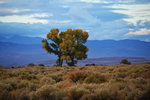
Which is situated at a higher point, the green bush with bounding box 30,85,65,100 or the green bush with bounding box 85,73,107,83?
the green bush with bounding box 85,73,107,83

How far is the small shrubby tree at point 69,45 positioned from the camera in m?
59.1

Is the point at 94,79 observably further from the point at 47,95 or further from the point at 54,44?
the point at 54,44

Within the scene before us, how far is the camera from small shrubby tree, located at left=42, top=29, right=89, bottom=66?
5913cm

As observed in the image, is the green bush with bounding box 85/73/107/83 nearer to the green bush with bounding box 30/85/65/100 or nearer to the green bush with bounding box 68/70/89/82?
the green bush with bounding box 68/70/89/82

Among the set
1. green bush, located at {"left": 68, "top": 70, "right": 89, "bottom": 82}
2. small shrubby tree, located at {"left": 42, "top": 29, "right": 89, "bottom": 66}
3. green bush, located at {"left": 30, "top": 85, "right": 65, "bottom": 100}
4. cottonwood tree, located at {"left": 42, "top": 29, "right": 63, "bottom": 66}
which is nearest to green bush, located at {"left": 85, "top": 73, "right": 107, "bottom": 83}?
green bush, located at {"left": 68, "top": 70, "right": 89, "bottom": 82}

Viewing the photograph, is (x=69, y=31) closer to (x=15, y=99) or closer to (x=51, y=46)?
(x=51, y=46)

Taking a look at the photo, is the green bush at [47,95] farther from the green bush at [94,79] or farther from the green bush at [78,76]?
the green bush at [78,76]

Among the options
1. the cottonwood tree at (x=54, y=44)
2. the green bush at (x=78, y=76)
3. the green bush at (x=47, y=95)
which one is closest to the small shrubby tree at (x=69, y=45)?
the cottonwood tree at (x=54, y=44)

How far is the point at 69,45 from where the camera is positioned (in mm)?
59000

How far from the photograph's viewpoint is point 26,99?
39.3ft

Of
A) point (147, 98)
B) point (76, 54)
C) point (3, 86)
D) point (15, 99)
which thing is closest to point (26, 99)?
point (15, 99)

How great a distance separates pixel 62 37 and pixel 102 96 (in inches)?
2025

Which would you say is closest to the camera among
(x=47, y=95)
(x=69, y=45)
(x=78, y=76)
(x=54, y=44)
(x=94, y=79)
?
(x=47, y=95)

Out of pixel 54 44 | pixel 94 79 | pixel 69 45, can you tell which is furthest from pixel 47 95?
pixel 54 44
